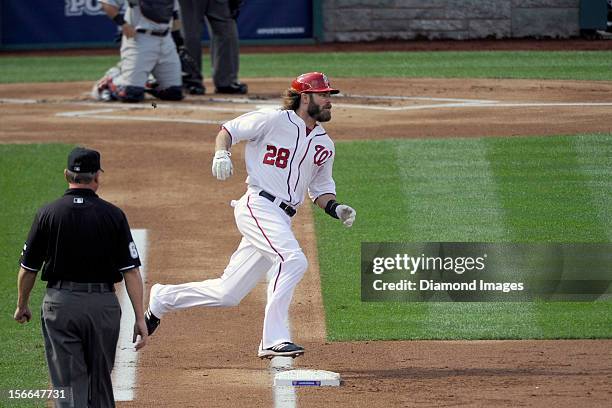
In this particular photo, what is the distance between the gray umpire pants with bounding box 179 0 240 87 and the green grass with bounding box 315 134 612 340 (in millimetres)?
3169

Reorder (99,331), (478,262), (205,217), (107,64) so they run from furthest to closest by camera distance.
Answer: (107,64) < (205,217) < (478,262) < (99,331)

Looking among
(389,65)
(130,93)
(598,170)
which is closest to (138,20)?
(130,93)

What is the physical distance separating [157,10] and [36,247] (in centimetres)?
950

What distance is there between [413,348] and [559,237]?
2767 millimetres

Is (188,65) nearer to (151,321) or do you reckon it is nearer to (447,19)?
(447,19)

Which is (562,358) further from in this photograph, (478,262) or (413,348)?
(478,262)

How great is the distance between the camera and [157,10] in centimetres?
1499

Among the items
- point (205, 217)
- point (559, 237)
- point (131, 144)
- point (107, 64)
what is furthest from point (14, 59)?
point (559, 237)

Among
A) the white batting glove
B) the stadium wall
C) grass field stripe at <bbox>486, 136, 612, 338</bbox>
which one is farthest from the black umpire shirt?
the stadium wall

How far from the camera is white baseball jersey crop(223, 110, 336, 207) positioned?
7598 mm

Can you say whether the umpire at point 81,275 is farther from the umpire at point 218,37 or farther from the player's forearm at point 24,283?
the umpire at point 218,37

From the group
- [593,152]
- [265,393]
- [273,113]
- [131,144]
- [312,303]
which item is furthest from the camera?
[131,144]

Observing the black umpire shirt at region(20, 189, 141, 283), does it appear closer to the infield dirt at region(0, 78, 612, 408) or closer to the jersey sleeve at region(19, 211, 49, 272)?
the jersey sleeve at region(19, 211, 49, 272)

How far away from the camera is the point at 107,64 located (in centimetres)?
2069
